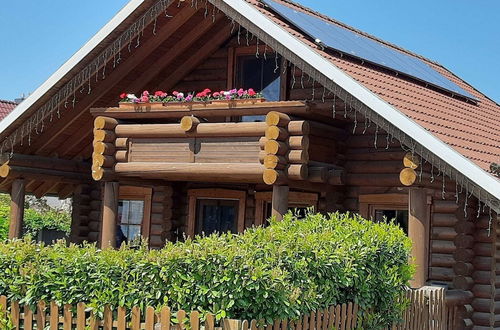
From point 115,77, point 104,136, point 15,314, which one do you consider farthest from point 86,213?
point 15,314

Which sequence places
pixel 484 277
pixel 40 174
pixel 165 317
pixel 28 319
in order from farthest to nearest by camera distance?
pixel 40 174 < pixel 484 277 < pixel 28 319 < pixel 165 317

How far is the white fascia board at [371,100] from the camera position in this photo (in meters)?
10.5

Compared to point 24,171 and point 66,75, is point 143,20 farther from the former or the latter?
point 24,171

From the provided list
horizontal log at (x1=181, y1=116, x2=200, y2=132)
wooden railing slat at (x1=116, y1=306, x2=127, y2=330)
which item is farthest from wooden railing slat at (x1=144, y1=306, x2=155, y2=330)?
horizontal log at (x1=181, y1=116, x2=200, y2=132)

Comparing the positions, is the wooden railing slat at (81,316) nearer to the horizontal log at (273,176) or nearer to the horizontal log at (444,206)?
the horizontal log at (273,176)

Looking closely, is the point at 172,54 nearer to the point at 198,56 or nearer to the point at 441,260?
the point at 198,56

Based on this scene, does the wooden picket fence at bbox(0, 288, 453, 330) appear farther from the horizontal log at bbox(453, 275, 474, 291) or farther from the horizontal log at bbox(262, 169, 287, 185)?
the horizontal log at bbox(453, 275, 474, 291)

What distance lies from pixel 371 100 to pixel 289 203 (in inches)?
164

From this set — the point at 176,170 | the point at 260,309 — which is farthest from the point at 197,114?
the point at 260,309

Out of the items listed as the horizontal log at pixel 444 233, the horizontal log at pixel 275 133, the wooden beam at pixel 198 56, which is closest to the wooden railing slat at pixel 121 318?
the horizontal log at pixel 275 133

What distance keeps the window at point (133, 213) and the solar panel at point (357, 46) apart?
5.24m

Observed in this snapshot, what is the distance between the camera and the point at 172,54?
15320mm

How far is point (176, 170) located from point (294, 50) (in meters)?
3.09

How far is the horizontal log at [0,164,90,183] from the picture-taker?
611 inches
